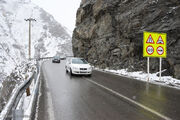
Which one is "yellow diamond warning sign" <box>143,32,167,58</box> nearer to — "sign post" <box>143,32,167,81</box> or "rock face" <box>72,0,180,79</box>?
"sign post" <box>143,32,167,81</box>

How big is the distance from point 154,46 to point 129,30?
596cm

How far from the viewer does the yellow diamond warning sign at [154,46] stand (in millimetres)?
10430

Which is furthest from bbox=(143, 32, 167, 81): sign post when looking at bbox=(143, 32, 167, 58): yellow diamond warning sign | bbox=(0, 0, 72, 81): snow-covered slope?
bbox=(0, 0, 72, 81): snow-covered slope

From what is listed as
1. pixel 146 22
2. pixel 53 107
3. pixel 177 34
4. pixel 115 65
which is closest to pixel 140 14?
pixel 146 22

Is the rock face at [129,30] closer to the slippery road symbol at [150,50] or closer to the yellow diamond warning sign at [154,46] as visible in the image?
the yellow diamond warning sign at [154,46]

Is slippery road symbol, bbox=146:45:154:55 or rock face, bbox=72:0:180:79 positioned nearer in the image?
slippery road symbol, bbox=146:45:154:55

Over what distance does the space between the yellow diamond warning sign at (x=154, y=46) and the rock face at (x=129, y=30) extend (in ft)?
3.35

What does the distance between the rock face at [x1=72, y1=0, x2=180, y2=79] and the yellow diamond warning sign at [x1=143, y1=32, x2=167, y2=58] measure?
40.2 inches

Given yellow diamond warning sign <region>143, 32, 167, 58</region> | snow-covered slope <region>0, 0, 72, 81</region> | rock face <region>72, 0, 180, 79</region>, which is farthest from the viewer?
snow-covered slope <region>0, 0, 72, 81</region>

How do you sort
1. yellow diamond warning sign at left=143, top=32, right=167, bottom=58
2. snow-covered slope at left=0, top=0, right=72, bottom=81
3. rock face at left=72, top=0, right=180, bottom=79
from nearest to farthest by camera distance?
yellow diamond warning sign at left=143, top=32, right=167, bottom=58, rock face at left=72, top=0, right=180, bottom=79, snow-covered slope at left=0, top=0, right=72, bottom=81

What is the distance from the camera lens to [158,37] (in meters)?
10.5

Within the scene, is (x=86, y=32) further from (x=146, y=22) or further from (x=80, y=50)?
(x=146, y=22)

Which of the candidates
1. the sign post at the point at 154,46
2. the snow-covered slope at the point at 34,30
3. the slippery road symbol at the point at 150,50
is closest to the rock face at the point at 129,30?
the sign post at the point at 154,46

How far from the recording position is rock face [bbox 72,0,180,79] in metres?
11.4
